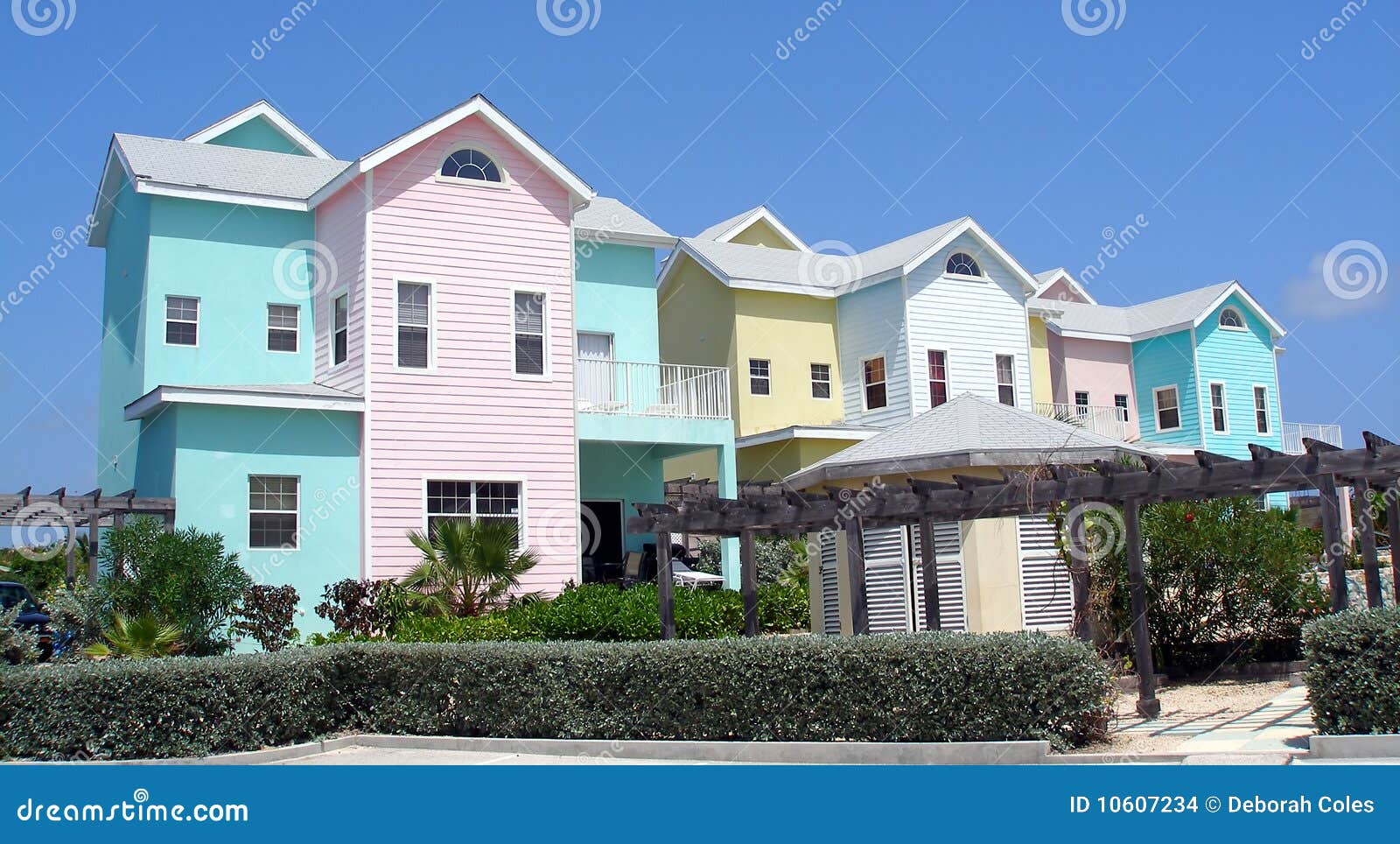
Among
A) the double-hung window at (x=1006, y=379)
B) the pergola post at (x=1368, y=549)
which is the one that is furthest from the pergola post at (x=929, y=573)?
the double-hung window at (x=1006, y=379)

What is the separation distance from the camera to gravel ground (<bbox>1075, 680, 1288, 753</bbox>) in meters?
10.9

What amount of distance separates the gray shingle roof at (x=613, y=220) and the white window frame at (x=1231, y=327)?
1976 cm

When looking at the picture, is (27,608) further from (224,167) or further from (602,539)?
(602,539)

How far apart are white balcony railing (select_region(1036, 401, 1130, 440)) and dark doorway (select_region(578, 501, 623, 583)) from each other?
12.6 metres

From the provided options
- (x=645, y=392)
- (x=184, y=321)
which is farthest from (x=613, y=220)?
(x=184, y=321)

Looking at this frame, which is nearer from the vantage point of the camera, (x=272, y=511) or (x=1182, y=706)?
(x=1182, y=706)

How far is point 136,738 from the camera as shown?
12.6 metres

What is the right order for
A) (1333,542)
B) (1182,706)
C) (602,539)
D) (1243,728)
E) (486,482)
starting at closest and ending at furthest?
(1243,728) < (1333,542) < (1182,706) < (486,482) < (602,539)

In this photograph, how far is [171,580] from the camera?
51.8 ft

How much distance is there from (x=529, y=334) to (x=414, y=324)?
2.01 metres

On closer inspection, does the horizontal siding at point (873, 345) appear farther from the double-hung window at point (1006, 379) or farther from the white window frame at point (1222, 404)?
the white window frame at point (1222, 404)

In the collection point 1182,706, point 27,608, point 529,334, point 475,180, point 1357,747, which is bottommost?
point 1182,706

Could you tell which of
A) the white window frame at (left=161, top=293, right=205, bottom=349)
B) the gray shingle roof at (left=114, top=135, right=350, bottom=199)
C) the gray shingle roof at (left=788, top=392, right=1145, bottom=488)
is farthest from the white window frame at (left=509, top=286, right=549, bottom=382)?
the white window frame at (left=161, top=293, right=205, bottom=349)

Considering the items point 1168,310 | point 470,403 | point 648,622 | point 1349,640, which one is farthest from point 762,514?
point 1168,310
